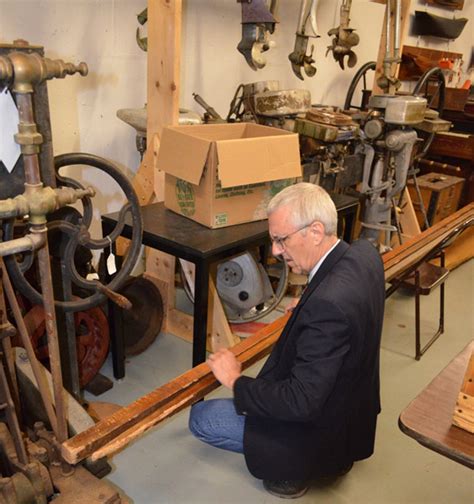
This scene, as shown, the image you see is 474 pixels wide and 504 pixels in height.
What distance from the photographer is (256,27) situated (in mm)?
2496

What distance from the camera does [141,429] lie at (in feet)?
4.06

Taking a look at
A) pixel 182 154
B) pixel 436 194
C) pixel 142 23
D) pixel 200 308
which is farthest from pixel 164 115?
pixel 436 194

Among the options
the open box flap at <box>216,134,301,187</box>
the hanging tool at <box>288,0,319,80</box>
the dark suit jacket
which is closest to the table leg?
the open box flap at <box>216,134,301,187</box>

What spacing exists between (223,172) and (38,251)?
87 cm

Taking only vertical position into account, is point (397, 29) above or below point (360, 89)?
above

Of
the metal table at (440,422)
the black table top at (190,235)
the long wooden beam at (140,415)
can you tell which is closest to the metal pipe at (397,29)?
the black table top at (190,235)

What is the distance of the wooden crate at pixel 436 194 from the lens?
3.83 metres

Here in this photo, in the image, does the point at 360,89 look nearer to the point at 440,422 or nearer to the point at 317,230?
the point at 317,230

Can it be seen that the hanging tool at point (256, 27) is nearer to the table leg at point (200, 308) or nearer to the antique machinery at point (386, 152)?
the antique machinery at point (386, 152)

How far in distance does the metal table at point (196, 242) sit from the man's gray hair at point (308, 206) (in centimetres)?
61

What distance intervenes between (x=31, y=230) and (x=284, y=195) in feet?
2.07

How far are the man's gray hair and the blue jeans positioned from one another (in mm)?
774

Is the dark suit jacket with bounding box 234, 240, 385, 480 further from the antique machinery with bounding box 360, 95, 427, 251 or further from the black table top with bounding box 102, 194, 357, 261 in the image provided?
the antique machinery with bounding box 360, 95, 427, 251

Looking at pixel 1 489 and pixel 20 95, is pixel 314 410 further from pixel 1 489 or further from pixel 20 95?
pixel 20 95
